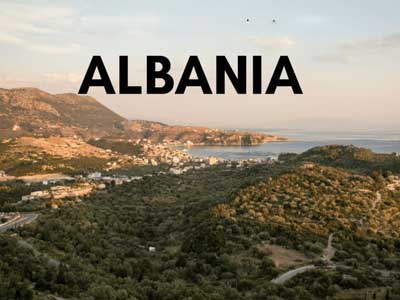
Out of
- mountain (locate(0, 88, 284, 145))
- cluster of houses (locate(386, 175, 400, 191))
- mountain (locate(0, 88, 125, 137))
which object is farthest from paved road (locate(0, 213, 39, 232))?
mountain (locate(0, 88, 284, 145))

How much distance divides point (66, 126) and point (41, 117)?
27.0 ft

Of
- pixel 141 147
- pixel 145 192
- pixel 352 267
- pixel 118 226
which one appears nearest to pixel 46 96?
pixel 141 147

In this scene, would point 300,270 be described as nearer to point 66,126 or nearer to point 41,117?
point 66,126

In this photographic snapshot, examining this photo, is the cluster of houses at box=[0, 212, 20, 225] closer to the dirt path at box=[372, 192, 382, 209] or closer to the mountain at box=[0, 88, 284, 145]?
the dirt path at box=[372, 192, 382, 209]

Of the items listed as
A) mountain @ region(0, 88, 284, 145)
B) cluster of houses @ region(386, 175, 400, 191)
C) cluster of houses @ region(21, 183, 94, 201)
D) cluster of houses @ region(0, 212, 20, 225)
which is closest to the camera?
cluster of houses @ region(0, 212, 20, 225)

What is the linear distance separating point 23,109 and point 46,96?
37559mm

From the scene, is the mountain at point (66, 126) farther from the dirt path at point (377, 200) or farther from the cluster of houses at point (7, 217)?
the dirt path at point (377, 200)

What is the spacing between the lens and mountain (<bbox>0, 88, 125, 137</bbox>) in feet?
445

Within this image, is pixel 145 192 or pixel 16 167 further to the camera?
pixel 16 167

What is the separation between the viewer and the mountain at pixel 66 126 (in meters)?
142

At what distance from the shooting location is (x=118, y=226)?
30203 mm

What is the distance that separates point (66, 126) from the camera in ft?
518

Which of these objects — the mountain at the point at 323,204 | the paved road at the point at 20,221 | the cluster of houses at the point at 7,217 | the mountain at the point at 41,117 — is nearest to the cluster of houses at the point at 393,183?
the mountain at the point at 323,204

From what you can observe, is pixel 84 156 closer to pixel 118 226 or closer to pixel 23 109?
pixel 118 226
